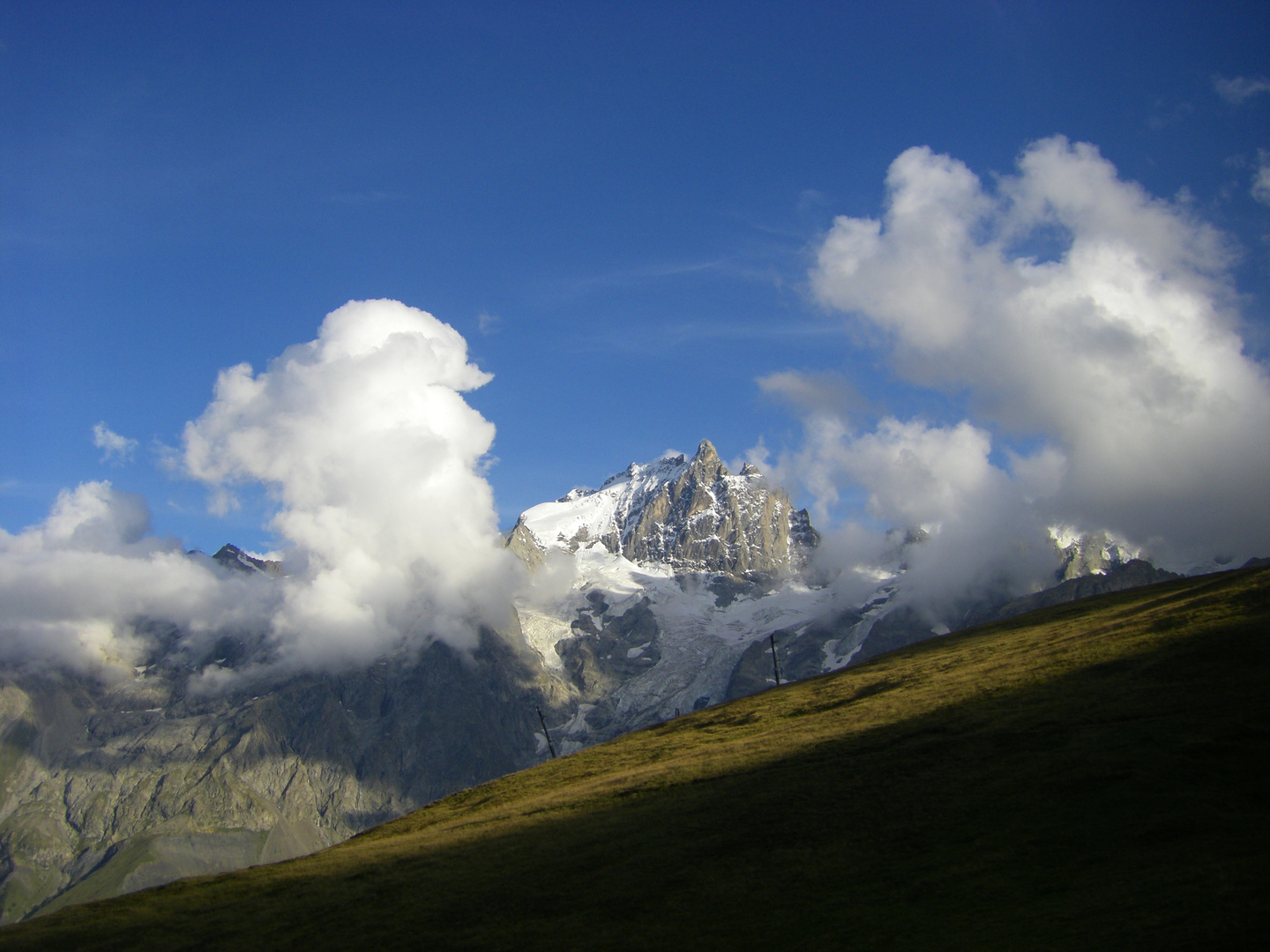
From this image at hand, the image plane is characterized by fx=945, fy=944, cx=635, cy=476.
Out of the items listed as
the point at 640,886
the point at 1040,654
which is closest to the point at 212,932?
the point at 640,886

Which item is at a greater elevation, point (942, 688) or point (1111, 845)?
point (942, 688)

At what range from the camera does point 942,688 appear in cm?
7856

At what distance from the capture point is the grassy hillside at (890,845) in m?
39.4

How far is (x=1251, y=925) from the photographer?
32.9 meters

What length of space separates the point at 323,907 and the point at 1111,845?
40.4 metres

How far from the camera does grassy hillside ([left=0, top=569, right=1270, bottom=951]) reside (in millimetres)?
39375

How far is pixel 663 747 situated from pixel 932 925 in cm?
5092

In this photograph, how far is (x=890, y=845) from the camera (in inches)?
1898

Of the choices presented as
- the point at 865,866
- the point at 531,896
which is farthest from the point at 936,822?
the point at 531,896

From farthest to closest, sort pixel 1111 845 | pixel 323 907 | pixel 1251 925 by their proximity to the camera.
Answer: pixel 323 907, pixel 1111 845, pixel 1251 925

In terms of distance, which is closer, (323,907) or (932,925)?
(932,925)

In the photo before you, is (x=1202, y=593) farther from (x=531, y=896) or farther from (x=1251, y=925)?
(x=531, y=896)

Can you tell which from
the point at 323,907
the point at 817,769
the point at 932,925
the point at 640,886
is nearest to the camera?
the point at 932,925

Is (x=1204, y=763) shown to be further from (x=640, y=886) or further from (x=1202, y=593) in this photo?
(x=1202, y=593)
